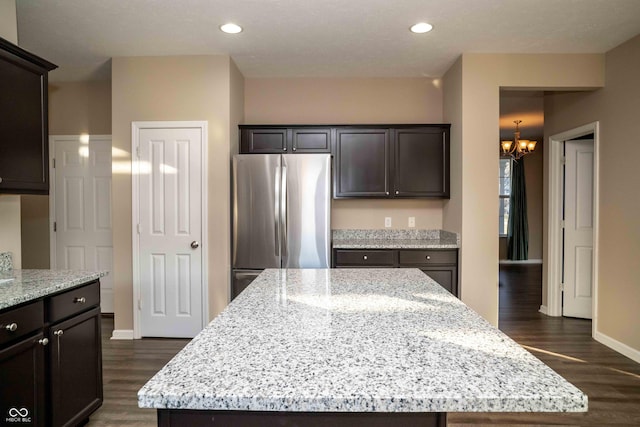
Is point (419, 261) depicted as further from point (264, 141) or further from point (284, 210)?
point (264, 141)

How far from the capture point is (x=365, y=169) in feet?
14.2

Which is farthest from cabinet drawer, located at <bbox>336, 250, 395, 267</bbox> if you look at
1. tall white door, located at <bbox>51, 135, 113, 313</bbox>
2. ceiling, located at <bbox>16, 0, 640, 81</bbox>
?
tall white door, located at <bbox>51, 135, 113, 313</bbox>

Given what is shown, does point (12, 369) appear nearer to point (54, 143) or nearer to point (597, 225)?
point (54, 143)

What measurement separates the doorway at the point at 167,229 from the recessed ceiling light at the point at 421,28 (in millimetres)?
2198

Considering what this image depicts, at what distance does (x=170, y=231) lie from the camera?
13.1 ft

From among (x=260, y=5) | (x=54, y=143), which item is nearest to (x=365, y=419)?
(x=260, y=5)

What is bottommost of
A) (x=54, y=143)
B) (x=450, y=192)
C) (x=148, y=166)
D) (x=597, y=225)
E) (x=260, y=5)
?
(x=597, y=225)

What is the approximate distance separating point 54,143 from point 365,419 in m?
5.12

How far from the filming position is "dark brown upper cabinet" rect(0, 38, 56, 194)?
87.1 inches

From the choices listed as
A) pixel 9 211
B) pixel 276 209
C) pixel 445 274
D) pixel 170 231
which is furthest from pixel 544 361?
pixel 9 211

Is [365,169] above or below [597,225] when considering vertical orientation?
above

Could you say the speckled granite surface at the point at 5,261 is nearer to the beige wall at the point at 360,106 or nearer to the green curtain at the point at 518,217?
the beige wall at the point at 360,106

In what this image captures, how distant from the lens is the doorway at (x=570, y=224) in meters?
4.63

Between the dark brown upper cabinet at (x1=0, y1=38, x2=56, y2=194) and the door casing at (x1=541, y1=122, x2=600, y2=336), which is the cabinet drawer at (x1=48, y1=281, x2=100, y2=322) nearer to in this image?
the dark brown upper cabinet at (x1=0, y1=38, x2=56, y2=194)
